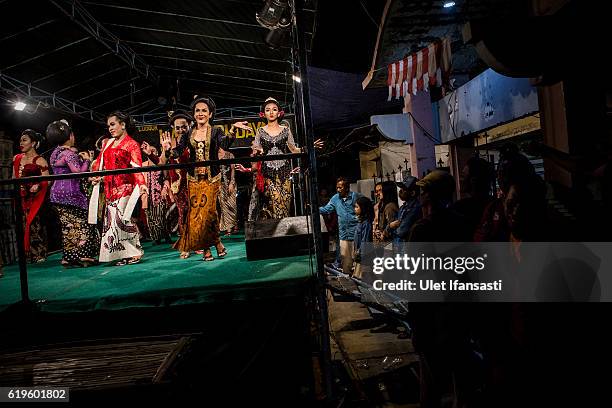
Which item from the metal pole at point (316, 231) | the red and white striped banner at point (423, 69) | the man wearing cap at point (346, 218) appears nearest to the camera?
the metal pole at point (316, 231)

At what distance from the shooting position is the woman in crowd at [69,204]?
5012mm

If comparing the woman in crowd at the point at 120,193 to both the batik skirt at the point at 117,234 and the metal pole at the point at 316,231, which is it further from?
the metal pole at the point at 316,231

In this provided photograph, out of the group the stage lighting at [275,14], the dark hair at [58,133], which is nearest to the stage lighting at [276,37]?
the stage lighting at [275,14]

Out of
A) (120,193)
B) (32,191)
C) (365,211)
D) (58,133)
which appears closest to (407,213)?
(365,211)

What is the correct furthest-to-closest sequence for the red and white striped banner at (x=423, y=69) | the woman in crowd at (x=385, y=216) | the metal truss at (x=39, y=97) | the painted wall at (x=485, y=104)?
the metal truss at (x=39, y=97) → the woman in crowd at (x=385, y=216) → the red and white striped banner at (x=423, y=69) → the painted wall at (x=485, y=104)

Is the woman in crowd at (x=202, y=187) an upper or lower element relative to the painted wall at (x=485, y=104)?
lower

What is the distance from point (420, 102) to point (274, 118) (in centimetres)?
520

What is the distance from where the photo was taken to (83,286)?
358cm

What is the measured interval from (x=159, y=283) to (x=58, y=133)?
3.42 m

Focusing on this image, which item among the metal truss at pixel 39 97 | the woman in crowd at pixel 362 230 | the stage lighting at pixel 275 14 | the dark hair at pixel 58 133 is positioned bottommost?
the woman in crowd at pixel 362 230

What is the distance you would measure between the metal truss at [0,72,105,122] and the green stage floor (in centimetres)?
757

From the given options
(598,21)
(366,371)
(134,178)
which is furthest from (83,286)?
(598,21)

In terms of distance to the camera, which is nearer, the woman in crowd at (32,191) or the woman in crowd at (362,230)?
the woman in crowd at (32,191)

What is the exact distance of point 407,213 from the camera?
6.56 meters
